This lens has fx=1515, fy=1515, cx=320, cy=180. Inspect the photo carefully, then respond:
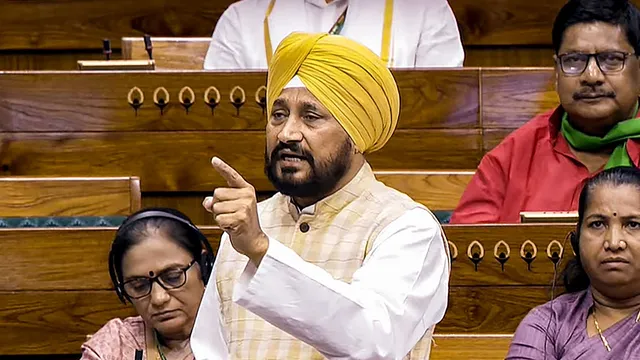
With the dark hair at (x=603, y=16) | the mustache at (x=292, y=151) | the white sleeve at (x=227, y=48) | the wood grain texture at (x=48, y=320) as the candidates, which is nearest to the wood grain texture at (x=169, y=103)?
the white sleeve at (x=227, y=48)

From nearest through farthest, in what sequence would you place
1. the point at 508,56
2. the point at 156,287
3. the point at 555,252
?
the point at 156,287 < the point at 555,252 < the point at 508,56

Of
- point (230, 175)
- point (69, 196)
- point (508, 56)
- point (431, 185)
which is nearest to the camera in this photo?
point (230, 175)

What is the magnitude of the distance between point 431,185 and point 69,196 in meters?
0.85

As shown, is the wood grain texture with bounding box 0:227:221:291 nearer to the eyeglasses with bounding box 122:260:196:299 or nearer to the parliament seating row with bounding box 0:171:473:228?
the parliament seating row with bounding box 0:171:473:228

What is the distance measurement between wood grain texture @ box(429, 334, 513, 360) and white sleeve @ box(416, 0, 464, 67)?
5.43ft

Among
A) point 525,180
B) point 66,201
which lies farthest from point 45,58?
point 525,180

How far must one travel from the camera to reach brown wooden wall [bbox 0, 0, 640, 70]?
4988 mm

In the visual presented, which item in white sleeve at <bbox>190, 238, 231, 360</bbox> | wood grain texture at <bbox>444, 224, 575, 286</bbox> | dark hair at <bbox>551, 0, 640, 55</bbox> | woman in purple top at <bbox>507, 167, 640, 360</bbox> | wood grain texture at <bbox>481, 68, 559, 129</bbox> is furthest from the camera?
wood grain texture at <bbox>481, 68, 559, 129</bbox>

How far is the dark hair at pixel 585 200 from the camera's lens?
254 cm

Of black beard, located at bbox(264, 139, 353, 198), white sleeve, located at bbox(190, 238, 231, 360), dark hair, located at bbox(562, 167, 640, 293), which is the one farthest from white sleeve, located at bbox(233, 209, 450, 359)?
dark hair, located at bbox(562, 167, 640, 293)

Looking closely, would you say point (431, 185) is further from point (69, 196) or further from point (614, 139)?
point (69, 196)

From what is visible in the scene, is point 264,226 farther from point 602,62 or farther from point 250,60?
point 250,60

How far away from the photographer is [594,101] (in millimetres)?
3297

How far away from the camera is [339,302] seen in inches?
77.6
